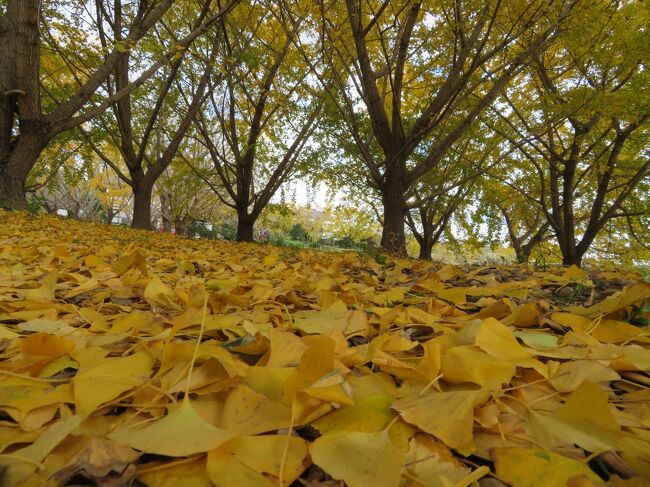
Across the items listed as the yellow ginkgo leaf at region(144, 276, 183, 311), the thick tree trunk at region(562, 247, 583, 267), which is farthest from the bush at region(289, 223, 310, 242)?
the yellow ginkgo leaf at region(144, 276, 183, 311)

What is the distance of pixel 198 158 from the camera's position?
41.2ft

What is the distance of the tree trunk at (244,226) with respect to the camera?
739 cm

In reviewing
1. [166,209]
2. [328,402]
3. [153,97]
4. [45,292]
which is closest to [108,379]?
[328,402]

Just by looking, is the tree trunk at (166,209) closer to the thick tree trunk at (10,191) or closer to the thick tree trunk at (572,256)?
the thick tree trunk at (10,191)

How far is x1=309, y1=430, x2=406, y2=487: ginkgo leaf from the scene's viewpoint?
29 cm

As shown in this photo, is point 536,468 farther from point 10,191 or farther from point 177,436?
point 10,191

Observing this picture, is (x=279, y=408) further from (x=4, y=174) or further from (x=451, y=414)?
(x=4, y=174)

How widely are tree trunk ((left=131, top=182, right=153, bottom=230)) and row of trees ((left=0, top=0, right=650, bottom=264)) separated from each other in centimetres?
3

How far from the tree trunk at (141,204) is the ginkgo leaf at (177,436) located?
23.6ft

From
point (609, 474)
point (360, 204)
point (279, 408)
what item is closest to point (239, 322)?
point (279, 408)

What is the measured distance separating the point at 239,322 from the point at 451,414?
1.42 feet

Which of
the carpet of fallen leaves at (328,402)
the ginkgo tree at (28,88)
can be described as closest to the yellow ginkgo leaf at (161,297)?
the carpet of fallen leaves at (328,402)

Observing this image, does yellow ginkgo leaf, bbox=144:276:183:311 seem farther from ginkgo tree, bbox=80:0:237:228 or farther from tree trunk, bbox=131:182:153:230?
tree trunk, bbox=131:182:153:230

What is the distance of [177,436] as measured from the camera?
1.03 ft
